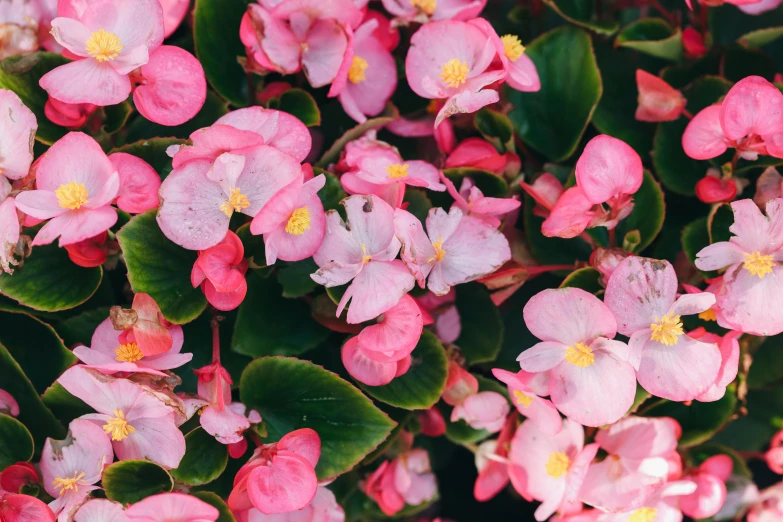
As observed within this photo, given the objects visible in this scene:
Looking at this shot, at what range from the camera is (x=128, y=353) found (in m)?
0.61

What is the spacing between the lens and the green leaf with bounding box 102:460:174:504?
1.93ft

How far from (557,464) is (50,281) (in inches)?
22.5

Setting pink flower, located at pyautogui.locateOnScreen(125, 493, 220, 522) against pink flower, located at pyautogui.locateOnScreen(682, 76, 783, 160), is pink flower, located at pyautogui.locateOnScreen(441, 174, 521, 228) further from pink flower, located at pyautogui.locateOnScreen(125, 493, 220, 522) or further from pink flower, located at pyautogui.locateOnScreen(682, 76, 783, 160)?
pink flower, located at pyautogui.locateOnScreen(125, 493, 220, 522)

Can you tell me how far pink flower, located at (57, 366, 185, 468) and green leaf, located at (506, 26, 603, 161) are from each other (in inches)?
20.5

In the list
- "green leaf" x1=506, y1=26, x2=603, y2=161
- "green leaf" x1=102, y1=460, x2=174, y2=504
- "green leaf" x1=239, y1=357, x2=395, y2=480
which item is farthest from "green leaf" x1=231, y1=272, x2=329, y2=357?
"green leaf" x1=506, y1=26, x2=603, y2=161

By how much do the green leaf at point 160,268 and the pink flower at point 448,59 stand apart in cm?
31

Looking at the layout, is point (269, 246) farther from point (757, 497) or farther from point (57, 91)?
point (757, 497)

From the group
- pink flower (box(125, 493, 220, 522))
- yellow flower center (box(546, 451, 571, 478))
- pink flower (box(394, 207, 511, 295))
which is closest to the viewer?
pink flower (box(125, 493, 220, 522))

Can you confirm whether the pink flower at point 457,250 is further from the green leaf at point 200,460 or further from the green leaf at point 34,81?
the green leaf at point 34,81

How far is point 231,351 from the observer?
0.73 meters

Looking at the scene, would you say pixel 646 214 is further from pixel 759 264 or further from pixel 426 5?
pixel 426 5

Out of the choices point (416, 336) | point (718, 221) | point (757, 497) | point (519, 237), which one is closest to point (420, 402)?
point (416, 336)

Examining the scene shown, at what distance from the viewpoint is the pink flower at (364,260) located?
1.92 ft

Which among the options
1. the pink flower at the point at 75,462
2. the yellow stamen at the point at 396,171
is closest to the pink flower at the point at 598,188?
the yellow stamen at the point at 396,171
